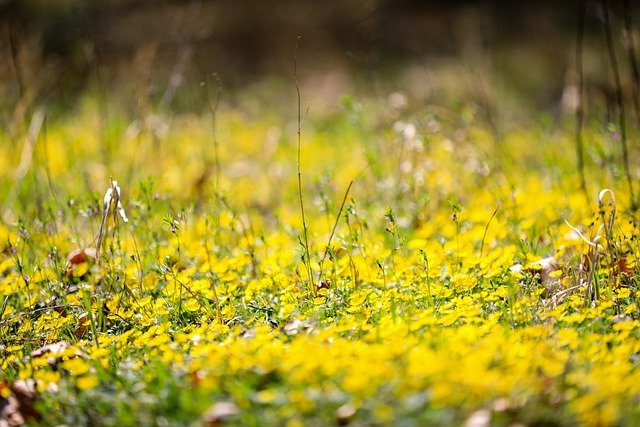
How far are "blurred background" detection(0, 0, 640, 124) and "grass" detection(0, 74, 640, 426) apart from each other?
253 centimetres

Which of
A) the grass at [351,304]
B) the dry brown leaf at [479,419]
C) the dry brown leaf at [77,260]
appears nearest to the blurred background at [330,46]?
the grass at [351,304]

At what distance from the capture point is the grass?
2.15 metres

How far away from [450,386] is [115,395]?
1.03 metres

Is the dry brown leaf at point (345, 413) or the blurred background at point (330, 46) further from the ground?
the blurred background at point (330, 46)

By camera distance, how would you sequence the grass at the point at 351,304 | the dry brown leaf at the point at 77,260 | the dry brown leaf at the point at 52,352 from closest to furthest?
the grass at the point at 351,304 < the dry brown leaf at the point at 52,352 < the dry brown leaf at the point at 77,260

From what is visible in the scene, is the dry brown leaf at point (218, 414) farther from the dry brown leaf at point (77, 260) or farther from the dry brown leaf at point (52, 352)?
the dry brown leaf at point (77, 260)

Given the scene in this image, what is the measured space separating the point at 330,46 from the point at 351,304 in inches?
352

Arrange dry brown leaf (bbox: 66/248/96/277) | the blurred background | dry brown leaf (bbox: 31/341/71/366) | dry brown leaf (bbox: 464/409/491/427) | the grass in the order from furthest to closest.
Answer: the blurred background < dry brown leaf (bbox: 66/248/96/277) < dry brown leaf (bbox: 31/341/71/366) < the grass < dry brown leaf (bbox: 464/409/491/427)

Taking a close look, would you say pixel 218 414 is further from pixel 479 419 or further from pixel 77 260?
pixel 77 260

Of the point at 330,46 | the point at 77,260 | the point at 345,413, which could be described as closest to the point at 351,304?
the point at 345,413

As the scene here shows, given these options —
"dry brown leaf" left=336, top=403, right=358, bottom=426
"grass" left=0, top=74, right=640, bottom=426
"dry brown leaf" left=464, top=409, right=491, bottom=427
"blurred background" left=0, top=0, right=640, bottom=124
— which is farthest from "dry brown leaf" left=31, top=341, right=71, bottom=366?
"blurred background" left=0, top=0, right=640, bottom=124

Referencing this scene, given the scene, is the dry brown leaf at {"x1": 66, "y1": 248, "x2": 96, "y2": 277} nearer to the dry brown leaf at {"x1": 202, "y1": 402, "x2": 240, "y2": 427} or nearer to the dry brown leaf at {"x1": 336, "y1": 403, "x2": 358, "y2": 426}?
the dry brown leaf at {"x1": 202, "y1": 402, "x2": 240, "y2": 427}

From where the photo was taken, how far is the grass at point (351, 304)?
7.06 feet

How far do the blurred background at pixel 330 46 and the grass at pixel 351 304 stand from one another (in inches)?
99.5
